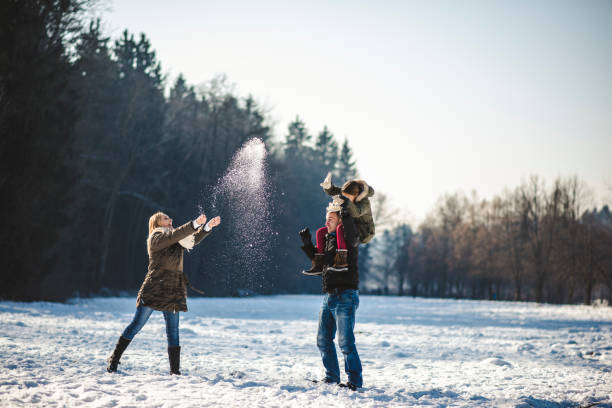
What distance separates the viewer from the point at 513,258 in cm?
5678

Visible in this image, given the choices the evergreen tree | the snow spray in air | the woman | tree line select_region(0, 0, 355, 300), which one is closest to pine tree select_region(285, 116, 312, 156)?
tree line select_region(0, 0, 355, 300)

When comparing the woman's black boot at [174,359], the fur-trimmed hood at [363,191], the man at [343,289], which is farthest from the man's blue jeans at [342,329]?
the woman's black boot at [174,359]

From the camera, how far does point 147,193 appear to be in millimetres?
36969

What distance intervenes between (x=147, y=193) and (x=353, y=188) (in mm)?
33941

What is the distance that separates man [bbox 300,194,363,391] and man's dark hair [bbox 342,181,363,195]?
0.06 m

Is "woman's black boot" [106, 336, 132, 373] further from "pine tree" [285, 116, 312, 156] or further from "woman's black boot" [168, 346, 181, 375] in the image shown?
"pine tree" [285, 116, 312, 156]

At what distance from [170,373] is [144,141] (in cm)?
3156

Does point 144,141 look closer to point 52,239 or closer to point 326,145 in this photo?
point 52,239

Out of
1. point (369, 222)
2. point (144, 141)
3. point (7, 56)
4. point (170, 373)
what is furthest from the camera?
point (144, 141)

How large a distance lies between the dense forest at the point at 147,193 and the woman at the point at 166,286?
9.14 meters

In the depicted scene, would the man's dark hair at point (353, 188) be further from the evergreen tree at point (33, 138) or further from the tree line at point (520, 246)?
the tree line at point (520, 246)

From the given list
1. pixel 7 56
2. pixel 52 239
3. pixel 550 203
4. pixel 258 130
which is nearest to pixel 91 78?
pixel 7 56

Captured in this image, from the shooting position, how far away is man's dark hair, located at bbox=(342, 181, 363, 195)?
5461mm

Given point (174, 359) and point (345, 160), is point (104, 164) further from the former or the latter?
point (345, 160)
